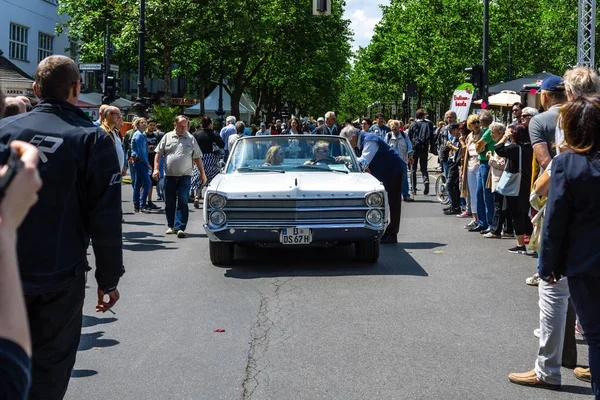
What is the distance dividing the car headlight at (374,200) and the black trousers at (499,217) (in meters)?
3.25

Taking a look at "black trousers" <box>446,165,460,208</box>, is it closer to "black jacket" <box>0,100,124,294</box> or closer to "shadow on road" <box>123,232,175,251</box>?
"shadow on road" <box>123,232,175,251</box>

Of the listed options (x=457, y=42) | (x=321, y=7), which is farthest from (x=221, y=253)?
(x=457, y=42)

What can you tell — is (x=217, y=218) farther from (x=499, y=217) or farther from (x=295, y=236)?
(x=499, y=217)

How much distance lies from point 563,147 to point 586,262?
153cm

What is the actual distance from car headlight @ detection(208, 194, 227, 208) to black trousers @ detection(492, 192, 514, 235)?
4.53 metres

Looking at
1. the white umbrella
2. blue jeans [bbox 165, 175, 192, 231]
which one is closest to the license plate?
blue jeans [bbox 165, 175, 192, 231]

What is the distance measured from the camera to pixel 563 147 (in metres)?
5.38

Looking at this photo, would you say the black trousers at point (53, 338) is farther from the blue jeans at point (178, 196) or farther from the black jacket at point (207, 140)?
the black jacket at point (207, 140)

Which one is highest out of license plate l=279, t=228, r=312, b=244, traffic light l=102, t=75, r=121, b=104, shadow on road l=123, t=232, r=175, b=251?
traffic light l=102, t=75, r=121, b=104

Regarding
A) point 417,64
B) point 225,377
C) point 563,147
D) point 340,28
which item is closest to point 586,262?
point 563,147

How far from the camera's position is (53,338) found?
3482 mm

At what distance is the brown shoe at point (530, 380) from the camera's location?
5129mm

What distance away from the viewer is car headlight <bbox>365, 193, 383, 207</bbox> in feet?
30.5

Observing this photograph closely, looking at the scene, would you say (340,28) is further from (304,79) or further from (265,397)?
(265,397)
